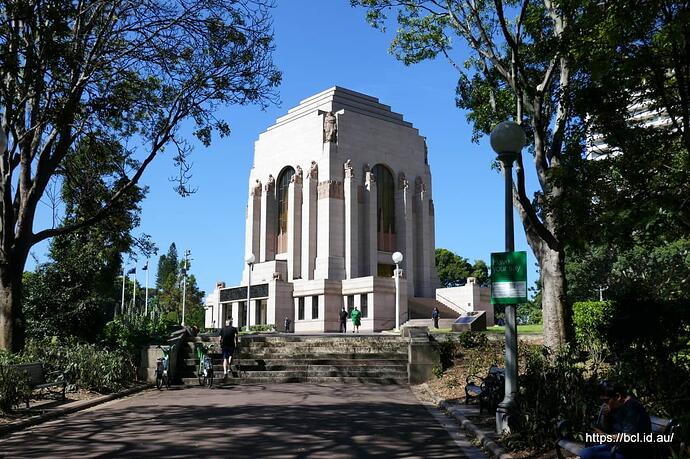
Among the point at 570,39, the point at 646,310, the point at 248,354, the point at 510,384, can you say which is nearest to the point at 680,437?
the point at 510,384

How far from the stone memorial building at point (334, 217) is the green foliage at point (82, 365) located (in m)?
30.9

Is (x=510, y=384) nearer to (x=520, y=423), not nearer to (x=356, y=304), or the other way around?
(x=520, y=423)

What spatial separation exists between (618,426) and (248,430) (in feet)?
19.1

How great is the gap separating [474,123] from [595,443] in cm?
1426

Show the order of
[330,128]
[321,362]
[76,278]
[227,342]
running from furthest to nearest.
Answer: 1. [330,128]
2. [76,278]
3. [321,362]
4. [227,342]

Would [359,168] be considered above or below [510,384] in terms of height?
above

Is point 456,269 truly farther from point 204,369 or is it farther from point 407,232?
point 204,369

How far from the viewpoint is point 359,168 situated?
177ft

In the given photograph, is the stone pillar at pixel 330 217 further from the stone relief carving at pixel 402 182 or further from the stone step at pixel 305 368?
the stone step at pixel 305 368

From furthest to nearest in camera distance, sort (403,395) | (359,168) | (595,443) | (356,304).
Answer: (359,168) < (356,304) < (403,395) < (595,443)

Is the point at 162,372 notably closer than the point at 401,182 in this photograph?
Yes

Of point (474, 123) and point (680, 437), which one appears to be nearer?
point (680, 437)

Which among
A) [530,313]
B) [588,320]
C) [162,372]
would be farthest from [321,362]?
[530,313]

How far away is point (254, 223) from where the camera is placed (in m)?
58.4
